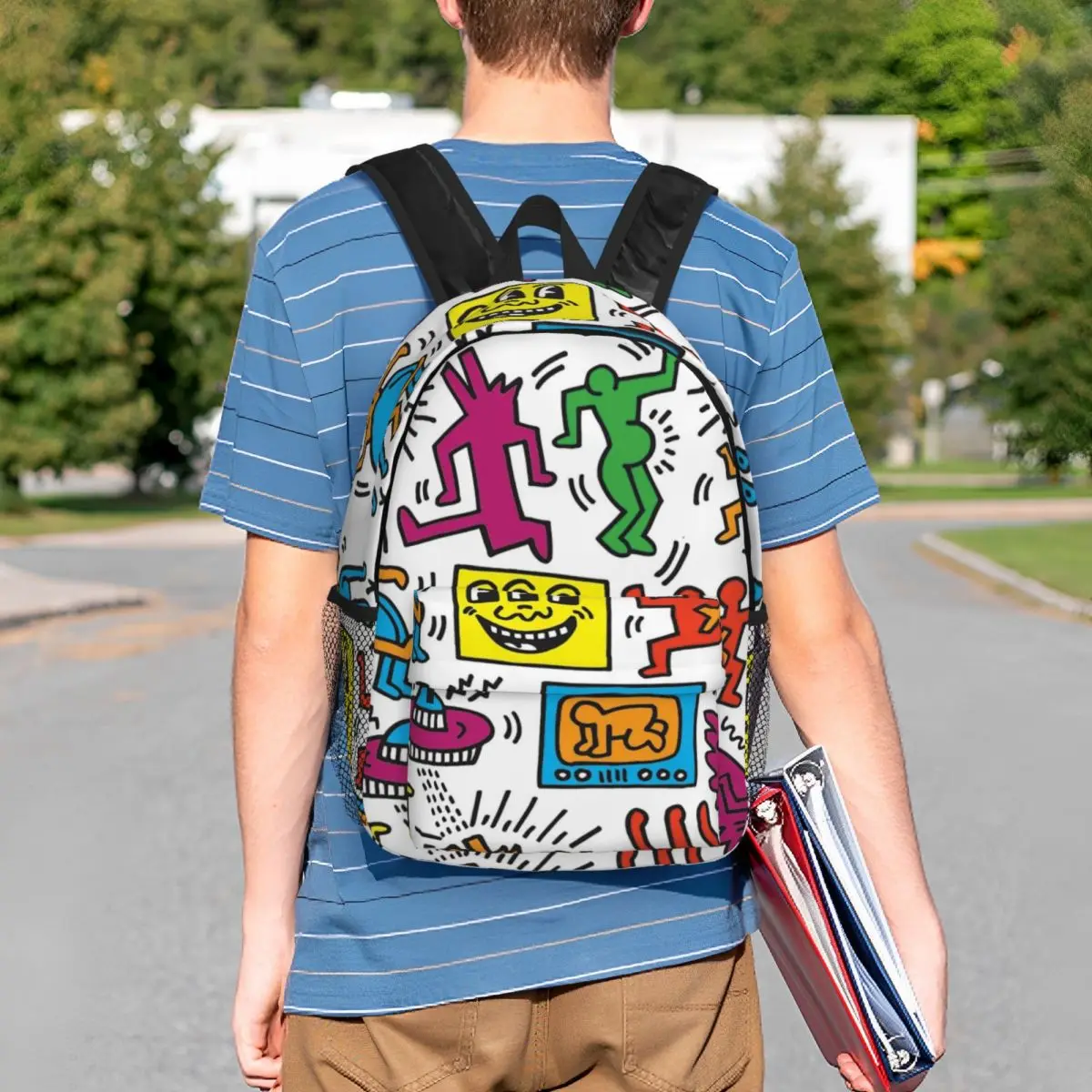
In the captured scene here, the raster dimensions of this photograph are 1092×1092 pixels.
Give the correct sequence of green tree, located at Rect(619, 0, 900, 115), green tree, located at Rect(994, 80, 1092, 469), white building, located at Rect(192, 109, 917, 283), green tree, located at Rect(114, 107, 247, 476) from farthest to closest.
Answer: white building, located at Rect(192, 109, 917, 283) < green tree, located at Rect(619, 0, 900, 115) < green tree, located at Rect(114, 107, 247, 476) < green tree, located at Rect(994, 80, 1092, 469)

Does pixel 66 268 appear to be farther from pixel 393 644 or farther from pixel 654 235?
pixel 393 644

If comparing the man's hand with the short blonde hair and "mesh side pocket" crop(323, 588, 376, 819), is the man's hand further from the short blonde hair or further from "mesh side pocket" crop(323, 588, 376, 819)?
the short blonde hair

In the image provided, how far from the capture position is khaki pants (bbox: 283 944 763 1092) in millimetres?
1994

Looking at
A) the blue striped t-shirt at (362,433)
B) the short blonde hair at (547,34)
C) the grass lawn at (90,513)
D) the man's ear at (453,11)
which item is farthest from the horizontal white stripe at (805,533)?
the grass lawn at (90,513)

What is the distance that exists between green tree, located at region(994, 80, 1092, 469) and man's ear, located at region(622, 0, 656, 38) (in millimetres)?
2733

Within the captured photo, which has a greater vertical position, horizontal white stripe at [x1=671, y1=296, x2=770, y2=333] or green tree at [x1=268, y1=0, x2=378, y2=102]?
green tree at [x1=268, y1=0, x2=378, y2=102]

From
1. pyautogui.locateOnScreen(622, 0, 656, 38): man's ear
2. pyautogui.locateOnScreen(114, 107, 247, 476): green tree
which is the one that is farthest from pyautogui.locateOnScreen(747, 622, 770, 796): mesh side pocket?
pyautogui.locateOnScreen(114, 107, 247, 476): green tree

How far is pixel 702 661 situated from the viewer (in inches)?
72.7

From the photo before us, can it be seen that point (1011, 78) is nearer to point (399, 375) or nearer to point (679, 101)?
point (399, 375)

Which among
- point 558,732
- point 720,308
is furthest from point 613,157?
point 558,732

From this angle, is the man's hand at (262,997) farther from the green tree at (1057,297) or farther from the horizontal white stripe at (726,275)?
the green tree at (1057,297)

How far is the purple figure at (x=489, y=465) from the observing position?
1805 mm

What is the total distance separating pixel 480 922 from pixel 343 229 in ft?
2.21

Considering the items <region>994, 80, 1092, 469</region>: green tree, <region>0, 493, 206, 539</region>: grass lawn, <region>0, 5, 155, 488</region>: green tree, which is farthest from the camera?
<region>0, 5, 155, 488</region>: green tree
